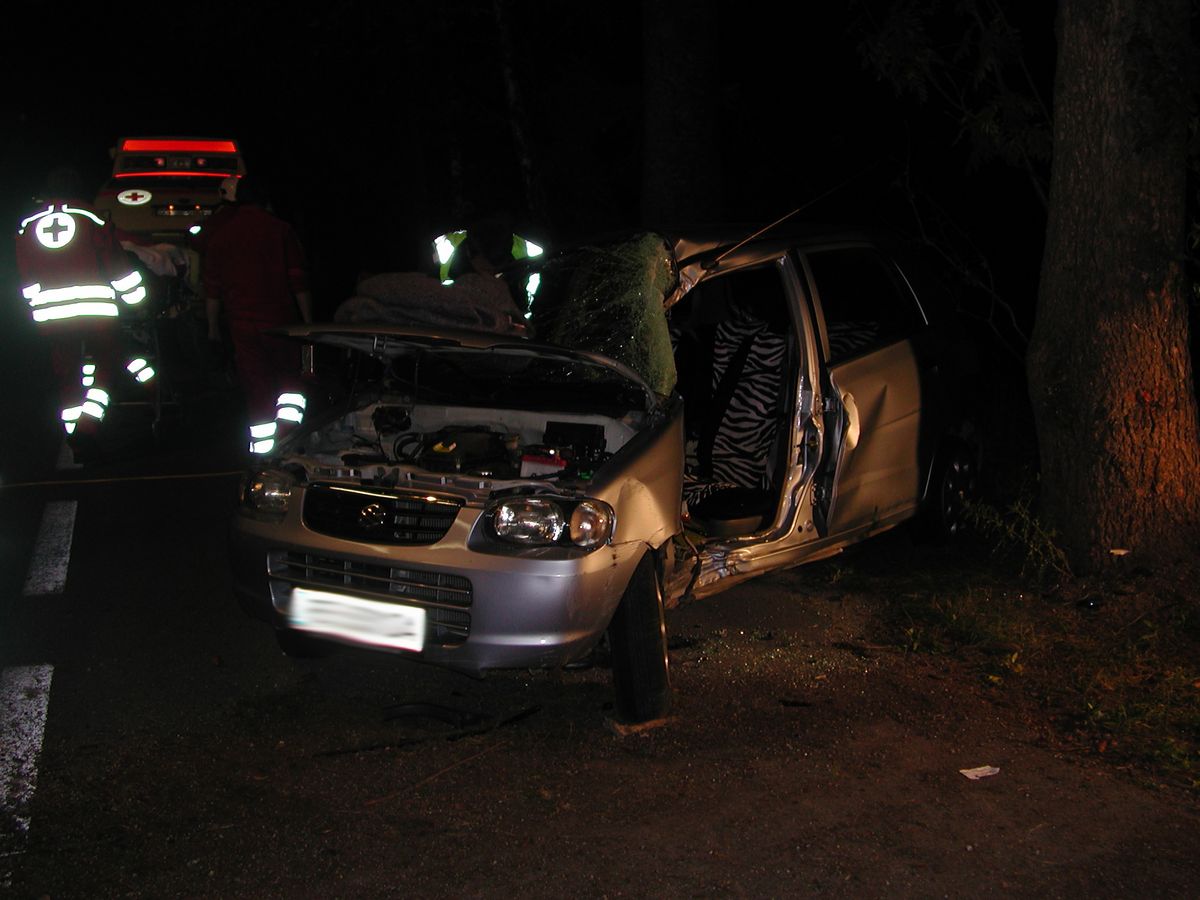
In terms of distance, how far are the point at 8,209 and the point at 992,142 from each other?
30.4 m

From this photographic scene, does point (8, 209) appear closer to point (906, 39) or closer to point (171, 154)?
point (171, 154)

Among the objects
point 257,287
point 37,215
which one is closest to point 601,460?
point 257,287

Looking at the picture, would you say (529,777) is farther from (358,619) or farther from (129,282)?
(129,282)

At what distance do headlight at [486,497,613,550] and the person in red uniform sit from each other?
13.6 feet

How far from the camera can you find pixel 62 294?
9539 mm

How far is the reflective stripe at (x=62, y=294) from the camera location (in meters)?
9.51

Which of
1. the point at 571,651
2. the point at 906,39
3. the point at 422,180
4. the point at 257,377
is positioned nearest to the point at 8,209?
the point at 422,180

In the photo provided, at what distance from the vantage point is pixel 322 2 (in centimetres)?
2095

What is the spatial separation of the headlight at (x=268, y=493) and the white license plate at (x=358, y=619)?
361mm

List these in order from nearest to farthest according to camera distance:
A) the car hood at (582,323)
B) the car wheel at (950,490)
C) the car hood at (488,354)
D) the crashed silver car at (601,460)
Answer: the crashed silver car at (601,460)
the car hood at (488,354)
the car hood at (582,323)
the car wheel at (950,490)

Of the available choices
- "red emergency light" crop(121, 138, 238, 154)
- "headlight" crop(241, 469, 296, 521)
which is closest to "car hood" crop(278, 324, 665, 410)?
"headlight" crop(241, 469, 296, 521)

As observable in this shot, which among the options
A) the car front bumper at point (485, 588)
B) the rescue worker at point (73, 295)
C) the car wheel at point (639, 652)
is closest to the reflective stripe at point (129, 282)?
the rescue worker at point (73, 295)

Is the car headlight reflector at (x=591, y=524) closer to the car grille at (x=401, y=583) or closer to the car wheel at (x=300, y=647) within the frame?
the car grille at (x=401, y=583)

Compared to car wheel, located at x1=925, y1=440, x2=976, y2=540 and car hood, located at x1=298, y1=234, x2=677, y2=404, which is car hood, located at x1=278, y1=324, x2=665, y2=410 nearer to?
car hood, located at x1=298, y1=234, x2=677, y2=404
